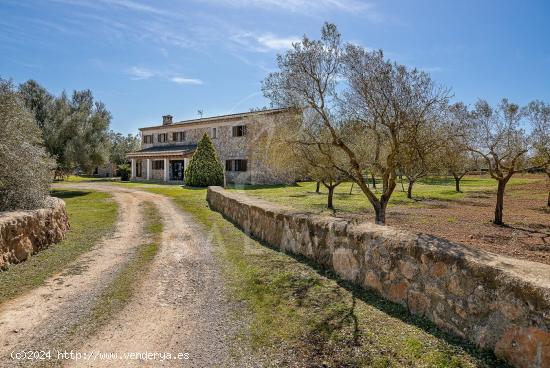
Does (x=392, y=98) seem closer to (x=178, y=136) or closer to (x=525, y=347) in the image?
(x=525, y=347)

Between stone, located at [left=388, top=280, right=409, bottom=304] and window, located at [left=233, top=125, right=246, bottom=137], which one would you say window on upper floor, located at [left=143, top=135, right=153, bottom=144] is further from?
stone, located at [left=388, top=280, right=409, bottom=304]

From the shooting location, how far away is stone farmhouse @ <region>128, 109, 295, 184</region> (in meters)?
37.5

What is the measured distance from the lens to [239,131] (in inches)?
1511

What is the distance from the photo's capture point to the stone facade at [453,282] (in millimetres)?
3688

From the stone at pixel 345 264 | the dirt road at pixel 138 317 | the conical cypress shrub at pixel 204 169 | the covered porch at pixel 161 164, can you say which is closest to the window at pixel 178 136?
the covered porch at pixel 161 164

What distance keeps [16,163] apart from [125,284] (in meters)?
5.63

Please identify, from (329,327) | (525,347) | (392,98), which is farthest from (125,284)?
(392,98)

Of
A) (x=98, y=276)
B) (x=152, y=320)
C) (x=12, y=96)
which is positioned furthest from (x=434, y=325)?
(x=12, y=96)

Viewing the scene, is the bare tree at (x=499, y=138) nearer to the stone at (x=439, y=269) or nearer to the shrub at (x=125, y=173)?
the stone at (x=439, y=269)

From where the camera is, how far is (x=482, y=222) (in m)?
15.9

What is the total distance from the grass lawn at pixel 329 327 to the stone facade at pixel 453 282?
0.70ft

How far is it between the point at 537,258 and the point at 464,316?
659 cm

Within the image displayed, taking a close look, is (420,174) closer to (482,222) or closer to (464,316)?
(482,222)

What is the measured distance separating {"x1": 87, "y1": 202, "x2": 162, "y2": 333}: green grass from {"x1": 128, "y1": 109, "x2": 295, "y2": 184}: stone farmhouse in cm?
2309
